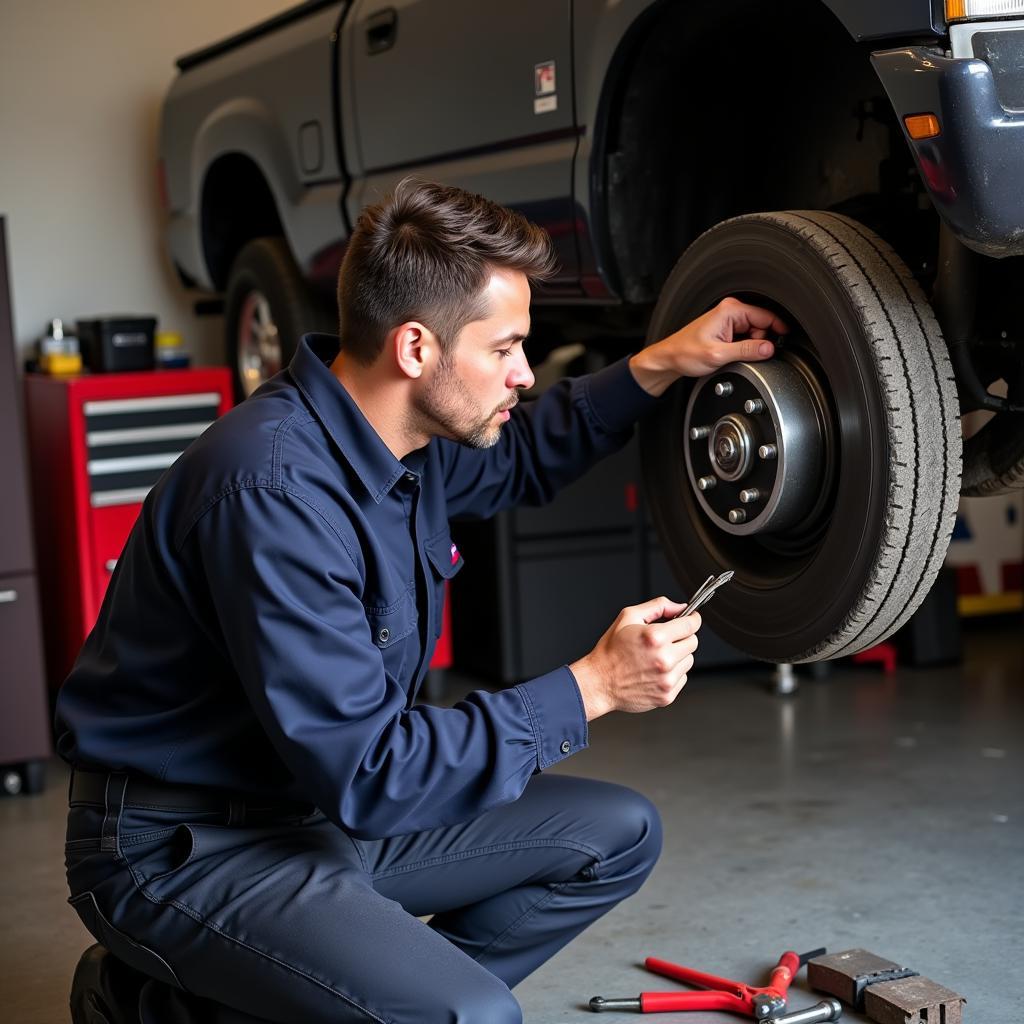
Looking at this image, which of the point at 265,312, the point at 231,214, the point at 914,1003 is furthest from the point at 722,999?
the point at 231,214

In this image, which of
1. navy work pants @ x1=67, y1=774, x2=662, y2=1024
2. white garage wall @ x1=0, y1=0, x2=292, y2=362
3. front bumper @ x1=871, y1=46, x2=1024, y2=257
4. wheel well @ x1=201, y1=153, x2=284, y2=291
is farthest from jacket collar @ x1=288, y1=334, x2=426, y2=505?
white garage wall @ x1=0, y1=0, x2=292, y2=362

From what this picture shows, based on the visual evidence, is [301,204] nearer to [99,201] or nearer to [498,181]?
[498,181]

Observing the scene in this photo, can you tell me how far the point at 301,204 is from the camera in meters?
3.35

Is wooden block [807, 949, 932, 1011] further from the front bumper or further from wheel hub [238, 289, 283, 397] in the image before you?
wheel hub [238, 289, 283, 397]

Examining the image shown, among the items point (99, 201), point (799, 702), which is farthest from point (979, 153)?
point (99, 201)

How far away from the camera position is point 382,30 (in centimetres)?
288

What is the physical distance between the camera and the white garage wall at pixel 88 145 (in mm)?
4512

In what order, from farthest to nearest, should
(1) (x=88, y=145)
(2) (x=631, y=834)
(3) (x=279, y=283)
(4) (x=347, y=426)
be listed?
1. (1) (x=88, y=145)
2. (3) (x=279, y=283)
3. (2) (x=631, y=834)
4. (4) (x=347, y=426)

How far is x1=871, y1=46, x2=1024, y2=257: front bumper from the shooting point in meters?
1.53

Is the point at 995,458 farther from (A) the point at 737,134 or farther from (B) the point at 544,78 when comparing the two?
(B) the point at 544,78

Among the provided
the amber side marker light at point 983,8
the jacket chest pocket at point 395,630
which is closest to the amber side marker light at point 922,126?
the amber side marker light at point 983,8

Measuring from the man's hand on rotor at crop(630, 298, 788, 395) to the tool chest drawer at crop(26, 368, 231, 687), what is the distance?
202 cm

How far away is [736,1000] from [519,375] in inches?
38.6

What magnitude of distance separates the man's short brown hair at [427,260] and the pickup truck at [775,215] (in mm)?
346
